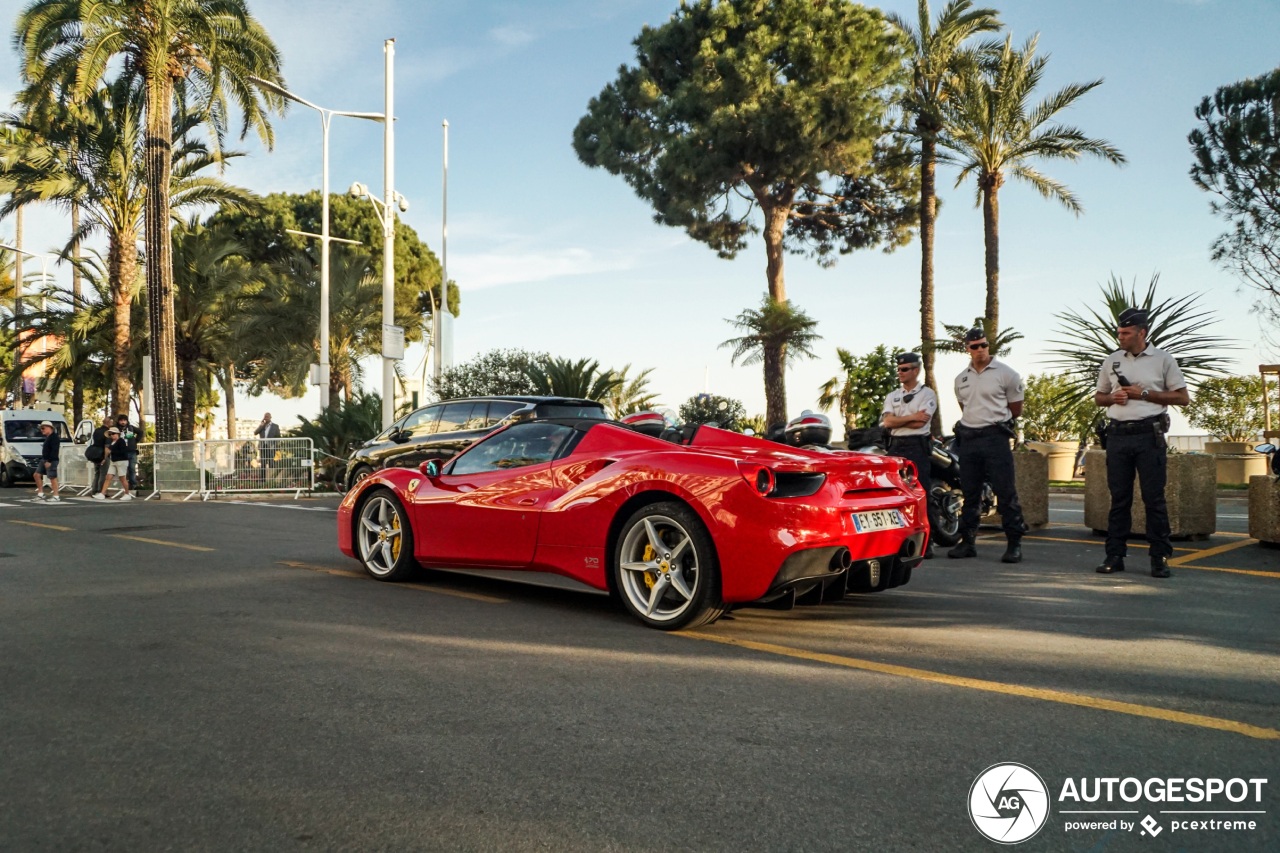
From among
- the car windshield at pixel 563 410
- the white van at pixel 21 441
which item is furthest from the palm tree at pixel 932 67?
the white van at pixel 21 441

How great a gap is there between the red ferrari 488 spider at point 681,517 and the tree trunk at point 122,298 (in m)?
26.2

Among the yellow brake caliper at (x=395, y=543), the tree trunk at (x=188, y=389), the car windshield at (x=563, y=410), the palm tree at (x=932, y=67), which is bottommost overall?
the yellow brake caliper at (x=395, y=543)

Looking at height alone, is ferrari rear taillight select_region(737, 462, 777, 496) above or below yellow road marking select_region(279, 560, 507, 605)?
above

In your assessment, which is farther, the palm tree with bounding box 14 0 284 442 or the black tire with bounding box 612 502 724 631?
the palm tree with bounding box 14 0 284 442

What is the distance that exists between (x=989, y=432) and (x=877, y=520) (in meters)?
3.27

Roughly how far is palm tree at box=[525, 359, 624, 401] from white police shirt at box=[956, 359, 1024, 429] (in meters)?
12.9

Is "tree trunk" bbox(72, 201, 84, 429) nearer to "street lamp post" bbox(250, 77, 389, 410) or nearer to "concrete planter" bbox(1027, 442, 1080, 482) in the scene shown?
"street lamp post" bbox(250, 77, 389, 410)

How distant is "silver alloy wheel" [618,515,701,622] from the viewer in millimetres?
5688

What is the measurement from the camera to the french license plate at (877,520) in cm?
569

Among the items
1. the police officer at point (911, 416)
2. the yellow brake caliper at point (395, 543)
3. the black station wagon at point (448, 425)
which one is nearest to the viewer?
the yellow brake caliper at point (395, 543)

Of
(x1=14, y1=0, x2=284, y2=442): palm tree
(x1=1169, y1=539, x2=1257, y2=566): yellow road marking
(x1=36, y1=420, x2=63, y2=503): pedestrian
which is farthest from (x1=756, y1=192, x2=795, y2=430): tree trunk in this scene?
(x1=1169, y1=539, x2=1257, y2=566): yellow road marking

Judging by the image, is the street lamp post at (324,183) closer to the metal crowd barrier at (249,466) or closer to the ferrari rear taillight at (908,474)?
the metal crowd barrier at (249,466)

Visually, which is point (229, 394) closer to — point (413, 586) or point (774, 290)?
point (774, 290)

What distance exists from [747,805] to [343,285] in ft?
127
